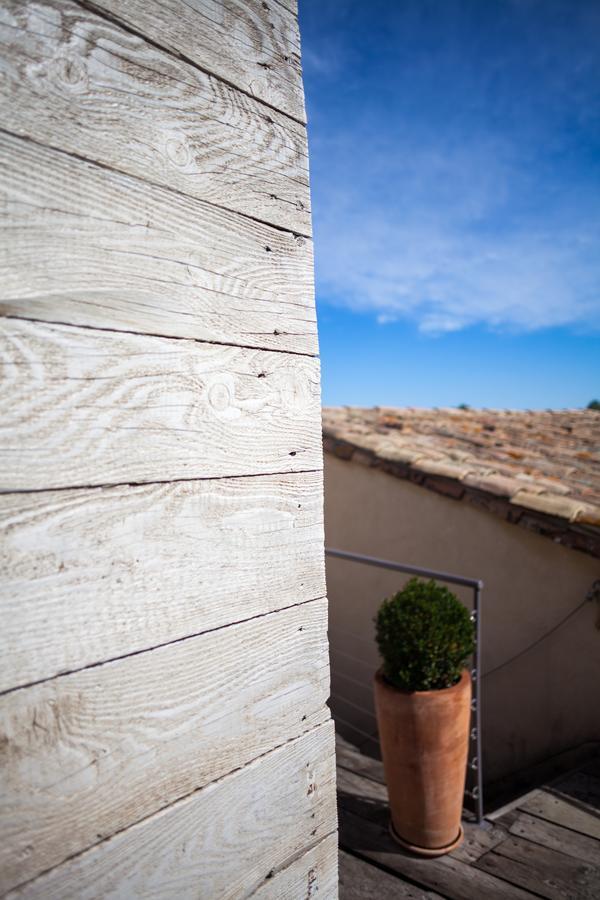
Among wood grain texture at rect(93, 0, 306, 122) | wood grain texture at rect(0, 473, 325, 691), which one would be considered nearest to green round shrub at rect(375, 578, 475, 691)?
wood grain texture at rect(0, 473, 325, 691)

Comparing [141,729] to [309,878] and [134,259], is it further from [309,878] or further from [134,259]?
[134,259]

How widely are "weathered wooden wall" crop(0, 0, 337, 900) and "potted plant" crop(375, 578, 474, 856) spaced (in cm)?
178

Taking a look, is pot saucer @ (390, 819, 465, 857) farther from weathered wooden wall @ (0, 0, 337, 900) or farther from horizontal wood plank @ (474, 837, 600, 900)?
weathered wooden wall @ (0, 0, 337, 900)

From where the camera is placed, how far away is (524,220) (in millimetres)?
12328

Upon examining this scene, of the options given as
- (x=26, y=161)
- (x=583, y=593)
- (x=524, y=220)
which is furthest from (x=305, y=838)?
(x=524, y=220)

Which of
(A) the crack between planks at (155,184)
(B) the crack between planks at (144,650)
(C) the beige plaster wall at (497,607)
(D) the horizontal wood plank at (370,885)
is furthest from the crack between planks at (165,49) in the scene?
(C) the beige plaster wall at (497,607)

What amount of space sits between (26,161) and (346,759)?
4228 millimetres

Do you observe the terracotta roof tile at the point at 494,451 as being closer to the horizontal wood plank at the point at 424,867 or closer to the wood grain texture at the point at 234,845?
the horizontal wood plank at the point at 424,867

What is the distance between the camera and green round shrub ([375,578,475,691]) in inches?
109

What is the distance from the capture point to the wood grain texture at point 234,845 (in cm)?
73

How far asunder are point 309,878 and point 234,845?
0.83ft

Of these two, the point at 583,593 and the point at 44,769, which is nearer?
the point at 44,769

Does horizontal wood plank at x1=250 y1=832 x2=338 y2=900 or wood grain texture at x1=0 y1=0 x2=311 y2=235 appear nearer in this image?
wood grain texture at x1=0 y1=0 x2=311 y2=235

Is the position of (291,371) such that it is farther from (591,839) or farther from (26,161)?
(591,839)
